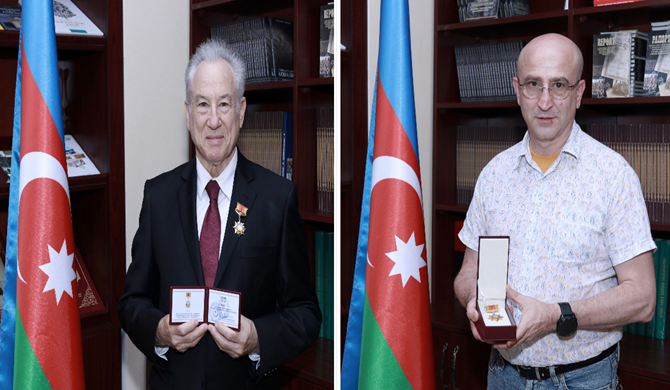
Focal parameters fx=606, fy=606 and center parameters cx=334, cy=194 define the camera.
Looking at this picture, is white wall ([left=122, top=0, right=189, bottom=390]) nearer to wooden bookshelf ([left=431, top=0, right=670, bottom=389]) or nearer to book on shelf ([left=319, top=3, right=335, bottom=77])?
book on shelf ([left=319, top=3, right=335, bottom=77])

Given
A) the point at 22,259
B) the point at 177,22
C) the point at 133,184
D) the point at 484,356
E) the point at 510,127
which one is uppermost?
the point at 177,22

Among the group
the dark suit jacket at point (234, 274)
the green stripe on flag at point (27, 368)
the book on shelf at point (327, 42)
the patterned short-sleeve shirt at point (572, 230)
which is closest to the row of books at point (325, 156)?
the book on shelf at point (327, 42)

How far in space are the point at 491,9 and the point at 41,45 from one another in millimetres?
1764

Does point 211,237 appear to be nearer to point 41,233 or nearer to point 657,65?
point 41,233

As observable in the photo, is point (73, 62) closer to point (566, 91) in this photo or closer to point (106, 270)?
point (106, 270)

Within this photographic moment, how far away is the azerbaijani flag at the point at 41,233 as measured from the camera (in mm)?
1738

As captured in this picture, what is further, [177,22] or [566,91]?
[177,22]

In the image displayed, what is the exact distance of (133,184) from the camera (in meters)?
2.31

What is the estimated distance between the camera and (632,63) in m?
2.28

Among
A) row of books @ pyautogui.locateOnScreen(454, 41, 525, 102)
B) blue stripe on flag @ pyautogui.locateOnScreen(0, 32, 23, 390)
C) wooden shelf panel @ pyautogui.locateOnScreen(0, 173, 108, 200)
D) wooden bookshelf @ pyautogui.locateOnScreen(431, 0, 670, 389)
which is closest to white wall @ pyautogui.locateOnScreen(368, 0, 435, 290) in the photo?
wooden bookshelf @ pyautogui.locateOnScreen(431, 0, 670, 389)

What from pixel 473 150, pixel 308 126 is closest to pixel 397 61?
pixel 308 126

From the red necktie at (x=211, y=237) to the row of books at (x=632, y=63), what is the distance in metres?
1.56

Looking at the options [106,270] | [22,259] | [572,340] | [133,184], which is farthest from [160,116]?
[572,340]

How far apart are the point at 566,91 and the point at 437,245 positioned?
1.26 meters
